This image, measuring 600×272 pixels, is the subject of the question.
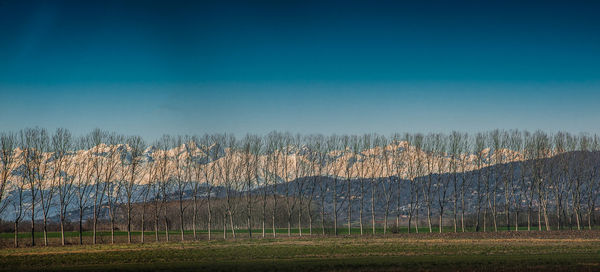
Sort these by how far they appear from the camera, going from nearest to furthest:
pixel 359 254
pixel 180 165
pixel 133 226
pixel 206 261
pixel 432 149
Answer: pixel 206 261 → pixel 359 254 → pixel 180 165 → pixel 432 149 → pixel 133 226

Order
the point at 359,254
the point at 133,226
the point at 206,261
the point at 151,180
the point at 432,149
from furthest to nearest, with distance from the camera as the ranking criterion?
the point at 133,226, the point at 432,149, the point at 151,180, the point at 359,254, the point at 206,261

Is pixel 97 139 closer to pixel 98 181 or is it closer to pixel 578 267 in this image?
pixel 98 181

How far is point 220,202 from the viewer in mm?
110562

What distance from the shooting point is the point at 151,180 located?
261 feet

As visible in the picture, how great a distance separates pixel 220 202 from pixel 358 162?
31410mm

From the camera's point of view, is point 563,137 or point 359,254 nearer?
point 359,254

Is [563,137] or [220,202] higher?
[563,137]

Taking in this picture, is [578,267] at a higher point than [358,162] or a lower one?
lower

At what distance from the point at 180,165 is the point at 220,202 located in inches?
1065

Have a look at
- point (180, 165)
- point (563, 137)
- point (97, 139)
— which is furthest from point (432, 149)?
point (97, 139)

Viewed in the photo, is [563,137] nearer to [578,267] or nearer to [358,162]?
[358,162]

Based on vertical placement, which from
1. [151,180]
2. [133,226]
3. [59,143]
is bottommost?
[133,226]

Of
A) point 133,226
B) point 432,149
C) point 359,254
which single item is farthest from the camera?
point 133,226

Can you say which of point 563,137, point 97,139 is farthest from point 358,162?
point 97,139
